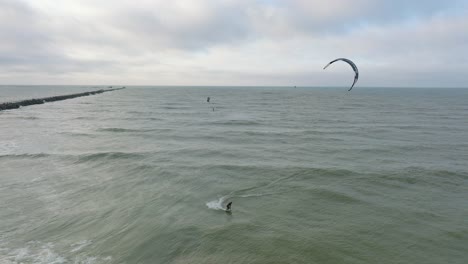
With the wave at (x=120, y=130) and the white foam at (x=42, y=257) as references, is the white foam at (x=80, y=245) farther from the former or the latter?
the wave at (x=120, y=130)

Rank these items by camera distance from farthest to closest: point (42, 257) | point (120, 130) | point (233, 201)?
point (120, 130)
point (233, 201)
point (42, 257)

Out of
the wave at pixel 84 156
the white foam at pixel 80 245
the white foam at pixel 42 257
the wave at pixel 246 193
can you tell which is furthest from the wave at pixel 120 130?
the white foam at pixel 42 257

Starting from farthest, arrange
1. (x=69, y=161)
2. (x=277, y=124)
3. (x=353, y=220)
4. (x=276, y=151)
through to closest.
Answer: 1. (x=277, y=124)
2. (x=276, y=151)
3. (x=69, y=161)
4. (x=353, y=220)

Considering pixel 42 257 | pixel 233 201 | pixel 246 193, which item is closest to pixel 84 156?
pixel 246 193

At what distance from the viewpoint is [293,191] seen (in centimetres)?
1933

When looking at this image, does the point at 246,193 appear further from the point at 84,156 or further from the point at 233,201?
the point at 84,156

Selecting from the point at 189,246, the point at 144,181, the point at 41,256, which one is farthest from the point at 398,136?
the point at 41,256

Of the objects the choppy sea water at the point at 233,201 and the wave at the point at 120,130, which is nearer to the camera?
the choppy sea water at the point at 233,201

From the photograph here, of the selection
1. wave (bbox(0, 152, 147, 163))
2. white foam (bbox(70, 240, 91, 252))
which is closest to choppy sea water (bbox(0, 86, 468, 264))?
white foam (bbox(70, 240, 91, 252))

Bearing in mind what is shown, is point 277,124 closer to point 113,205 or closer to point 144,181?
point 144,181

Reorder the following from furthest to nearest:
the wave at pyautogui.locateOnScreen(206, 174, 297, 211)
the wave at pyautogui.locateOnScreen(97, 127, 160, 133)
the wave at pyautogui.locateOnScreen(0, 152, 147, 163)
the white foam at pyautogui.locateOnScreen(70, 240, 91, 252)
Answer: the wave at pyautogui.locateOnScreen(97, 127, 160, 133)
the wave at pyautogui.locateOnScreen(0, 152, 147, 163)
the wave at pyautogui.locateOnScreen(206, 174, 297, 211)
the white foam at pyautogui.locateOnScreen(70, 240, 91, 252)

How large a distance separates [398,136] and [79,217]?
35792 millimetres

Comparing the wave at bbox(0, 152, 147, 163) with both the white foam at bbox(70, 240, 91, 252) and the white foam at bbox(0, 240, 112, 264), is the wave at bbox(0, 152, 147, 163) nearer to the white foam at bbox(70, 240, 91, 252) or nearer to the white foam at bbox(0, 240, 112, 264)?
the white foam at bbox(70, 240, 91, 252)

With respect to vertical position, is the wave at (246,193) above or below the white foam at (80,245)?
above
